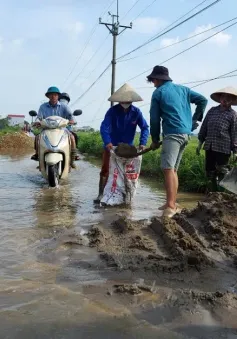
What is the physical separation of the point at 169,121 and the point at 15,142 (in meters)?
22.4

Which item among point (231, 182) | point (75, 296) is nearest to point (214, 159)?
point (231, 182)

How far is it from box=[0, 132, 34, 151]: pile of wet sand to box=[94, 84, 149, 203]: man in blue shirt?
65.6 ft

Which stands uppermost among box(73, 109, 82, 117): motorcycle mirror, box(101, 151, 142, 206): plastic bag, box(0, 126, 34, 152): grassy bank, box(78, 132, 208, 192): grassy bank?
box(73, 109, 82, 117): motorcycle mirror

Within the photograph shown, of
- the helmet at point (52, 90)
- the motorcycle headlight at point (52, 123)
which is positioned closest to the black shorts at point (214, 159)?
the motorcycle headlight at point (52, 123)

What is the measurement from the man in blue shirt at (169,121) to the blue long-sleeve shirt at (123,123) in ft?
3.11

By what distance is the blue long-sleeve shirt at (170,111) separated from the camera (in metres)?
5.54

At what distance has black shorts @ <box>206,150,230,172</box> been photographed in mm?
6441

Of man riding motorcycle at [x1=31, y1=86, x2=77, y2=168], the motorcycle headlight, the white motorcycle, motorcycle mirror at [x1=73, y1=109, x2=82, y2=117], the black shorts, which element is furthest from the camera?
motorcycle mirror at [x1=73, y1=109, x2=82, y2=117]

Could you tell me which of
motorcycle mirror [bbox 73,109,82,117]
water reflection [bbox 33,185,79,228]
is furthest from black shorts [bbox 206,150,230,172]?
motorcycle mirror [bbox 73,109,82,117]

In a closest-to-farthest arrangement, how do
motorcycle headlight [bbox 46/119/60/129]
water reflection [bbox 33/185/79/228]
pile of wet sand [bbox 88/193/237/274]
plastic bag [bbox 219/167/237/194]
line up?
plastic bag [bbox 219/167/237/194]
pile of wet sand [bbox 88/193/237/274]
water reflection [bbox 33/185/79/228]
motorcycle headlight [bbox 46/119/60/129]

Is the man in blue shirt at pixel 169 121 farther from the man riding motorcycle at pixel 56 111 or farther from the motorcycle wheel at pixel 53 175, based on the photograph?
the man riding motorcycle at pixel 56 111

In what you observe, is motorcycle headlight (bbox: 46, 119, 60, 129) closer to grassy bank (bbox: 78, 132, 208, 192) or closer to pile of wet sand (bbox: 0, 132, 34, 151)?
grassy bank (bbox: 78, 132, 208, 192)

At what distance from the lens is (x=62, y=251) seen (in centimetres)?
370

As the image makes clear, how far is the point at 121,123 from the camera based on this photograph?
661 cm
